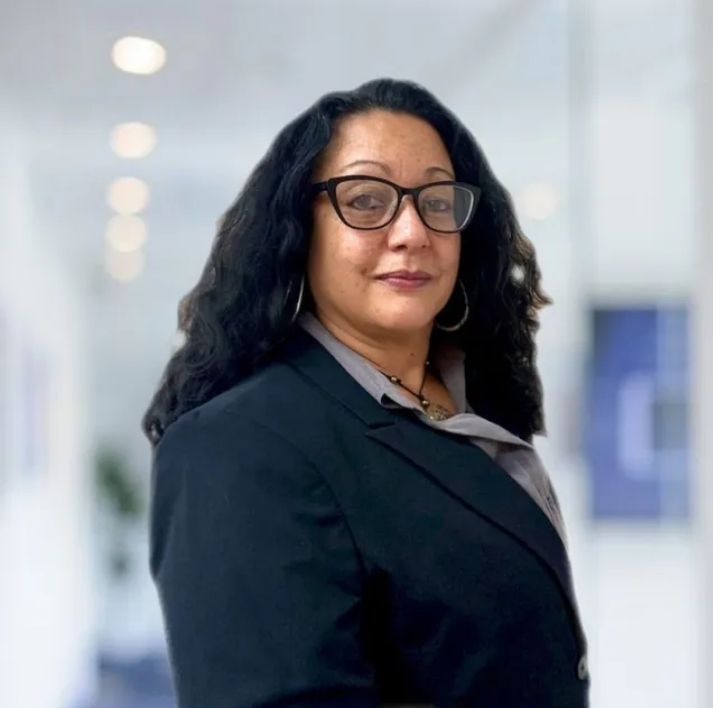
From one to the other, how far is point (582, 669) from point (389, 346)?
35cm

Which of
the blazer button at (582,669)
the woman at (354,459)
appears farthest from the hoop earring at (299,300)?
the blazer button at (582,669)

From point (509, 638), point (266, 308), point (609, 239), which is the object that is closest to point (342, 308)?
point (266, 308)

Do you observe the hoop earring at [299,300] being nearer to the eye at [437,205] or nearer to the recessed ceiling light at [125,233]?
the eye at [437,205]

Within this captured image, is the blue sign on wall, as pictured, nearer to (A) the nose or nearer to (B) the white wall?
(B) the white wall

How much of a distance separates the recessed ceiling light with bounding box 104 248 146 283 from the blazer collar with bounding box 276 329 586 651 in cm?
A: 147

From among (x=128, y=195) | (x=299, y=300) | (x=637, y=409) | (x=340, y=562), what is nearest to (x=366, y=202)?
(x=299, y=300)

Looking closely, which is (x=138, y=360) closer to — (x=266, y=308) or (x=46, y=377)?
(x=46, y=377)

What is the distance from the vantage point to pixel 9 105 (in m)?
2.44

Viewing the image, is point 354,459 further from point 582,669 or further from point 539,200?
point 539,200

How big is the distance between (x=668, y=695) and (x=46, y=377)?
184 cm

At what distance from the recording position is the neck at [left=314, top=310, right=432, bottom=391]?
1071mm

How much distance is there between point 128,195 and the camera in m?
2.47

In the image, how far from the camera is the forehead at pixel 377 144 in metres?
1.04

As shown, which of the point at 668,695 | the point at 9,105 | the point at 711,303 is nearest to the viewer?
the point at 711,303
